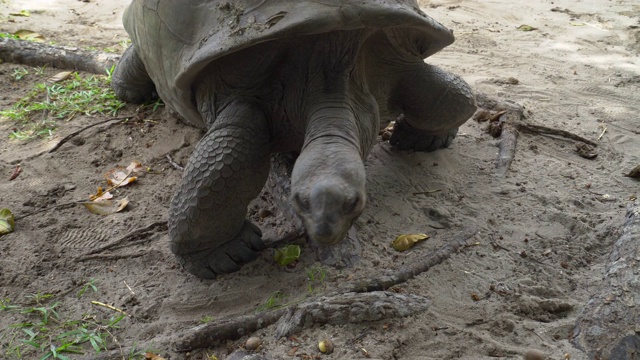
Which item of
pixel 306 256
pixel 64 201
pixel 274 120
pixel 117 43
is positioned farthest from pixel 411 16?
pixel 117 43

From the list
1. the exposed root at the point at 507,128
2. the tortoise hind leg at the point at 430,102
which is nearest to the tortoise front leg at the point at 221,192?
the tortoise hind leg at the point at 430,102

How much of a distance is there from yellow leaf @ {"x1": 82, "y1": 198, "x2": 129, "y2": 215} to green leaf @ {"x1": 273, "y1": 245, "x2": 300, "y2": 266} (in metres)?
1.14

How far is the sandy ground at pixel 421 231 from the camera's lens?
2.43 meters

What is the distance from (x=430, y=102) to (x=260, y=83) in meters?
1.12

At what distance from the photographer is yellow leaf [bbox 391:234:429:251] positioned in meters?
2.98

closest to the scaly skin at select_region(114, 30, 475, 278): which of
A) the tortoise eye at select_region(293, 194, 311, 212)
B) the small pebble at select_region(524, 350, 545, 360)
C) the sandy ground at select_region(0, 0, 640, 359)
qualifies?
the sandy ground at select_region(0, 0, 640, 359)

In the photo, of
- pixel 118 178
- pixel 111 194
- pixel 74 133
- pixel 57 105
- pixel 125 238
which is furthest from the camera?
pixel 57 105

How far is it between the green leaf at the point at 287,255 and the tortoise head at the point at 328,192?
2.63ft

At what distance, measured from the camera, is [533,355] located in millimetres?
2205

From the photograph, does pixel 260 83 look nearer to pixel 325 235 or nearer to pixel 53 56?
pixel 325 235

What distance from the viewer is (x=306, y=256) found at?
3010 mm

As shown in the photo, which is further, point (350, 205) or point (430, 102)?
point (430, 102)

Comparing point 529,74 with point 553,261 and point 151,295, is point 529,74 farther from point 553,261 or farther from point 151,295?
point 151,295

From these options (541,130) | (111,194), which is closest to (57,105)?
(111,194)
